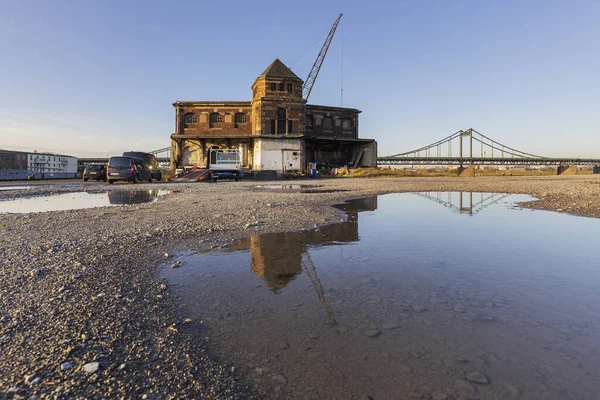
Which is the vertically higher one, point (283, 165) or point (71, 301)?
point (283, 165)

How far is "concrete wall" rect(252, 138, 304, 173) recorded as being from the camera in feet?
135

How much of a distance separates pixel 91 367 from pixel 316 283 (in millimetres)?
2391

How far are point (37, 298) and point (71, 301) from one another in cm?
36

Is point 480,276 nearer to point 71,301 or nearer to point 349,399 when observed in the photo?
point 349,399

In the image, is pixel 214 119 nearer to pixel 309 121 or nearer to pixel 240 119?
pixel 240 119

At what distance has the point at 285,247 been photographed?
5805 mm

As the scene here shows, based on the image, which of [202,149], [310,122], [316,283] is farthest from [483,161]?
[316,283]

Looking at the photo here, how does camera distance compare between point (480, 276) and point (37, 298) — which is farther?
point (480, 276)

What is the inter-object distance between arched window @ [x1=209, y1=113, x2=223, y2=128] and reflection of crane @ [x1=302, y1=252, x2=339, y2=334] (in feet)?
141

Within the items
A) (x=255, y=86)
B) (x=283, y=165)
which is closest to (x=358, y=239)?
(x=283, y=165)

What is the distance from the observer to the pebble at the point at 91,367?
6.93ft

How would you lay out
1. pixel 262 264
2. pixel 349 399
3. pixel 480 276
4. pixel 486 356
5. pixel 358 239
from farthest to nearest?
1. pixel 358 239
2. pixel 262 264
3. pixel 480 276
4. pixel 486 356
5. pixel 349 399

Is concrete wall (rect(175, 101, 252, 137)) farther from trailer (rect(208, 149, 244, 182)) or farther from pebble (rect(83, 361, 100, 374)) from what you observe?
pebble (rect(83, 361, 100, 374))

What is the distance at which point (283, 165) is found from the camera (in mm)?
41375
